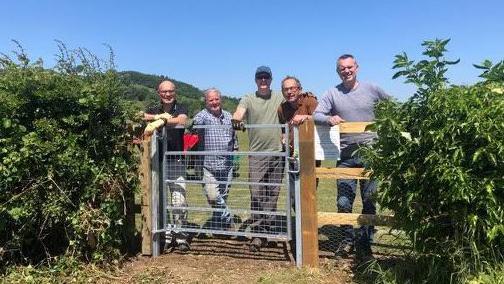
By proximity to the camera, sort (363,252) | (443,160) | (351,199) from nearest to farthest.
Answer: (443,160)
(363,252)
(351,199)

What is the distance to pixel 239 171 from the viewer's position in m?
6.57

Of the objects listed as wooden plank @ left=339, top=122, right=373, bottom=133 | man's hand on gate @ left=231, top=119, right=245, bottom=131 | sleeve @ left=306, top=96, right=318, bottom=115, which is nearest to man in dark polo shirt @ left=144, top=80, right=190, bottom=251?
man's hand on gate @ left=231, top=119, right=245, bottom=131

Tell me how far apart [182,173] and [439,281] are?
3.12 meters

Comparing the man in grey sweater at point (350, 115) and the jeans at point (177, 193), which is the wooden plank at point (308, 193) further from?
the jeans at point (177, 193)

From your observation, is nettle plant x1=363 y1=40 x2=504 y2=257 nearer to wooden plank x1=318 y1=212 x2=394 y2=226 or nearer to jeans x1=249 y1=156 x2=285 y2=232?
wooden plank x1=318 y1=212 x2=394 y2=226

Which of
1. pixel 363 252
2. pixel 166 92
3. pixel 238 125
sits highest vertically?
pixel 166 92

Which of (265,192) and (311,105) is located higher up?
(311,105)

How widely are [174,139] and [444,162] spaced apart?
3.34 m

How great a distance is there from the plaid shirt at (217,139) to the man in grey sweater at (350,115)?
1116mm

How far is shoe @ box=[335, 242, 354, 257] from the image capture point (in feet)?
20.4

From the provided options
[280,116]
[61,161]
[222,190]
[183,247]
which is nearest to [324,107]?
[280,116]

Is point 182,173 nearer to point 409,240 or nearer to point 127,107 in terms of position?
point 127,107

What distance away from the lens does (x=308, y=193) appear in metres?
5.80

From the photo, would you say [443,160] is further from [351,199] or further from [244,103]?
[244,103]
